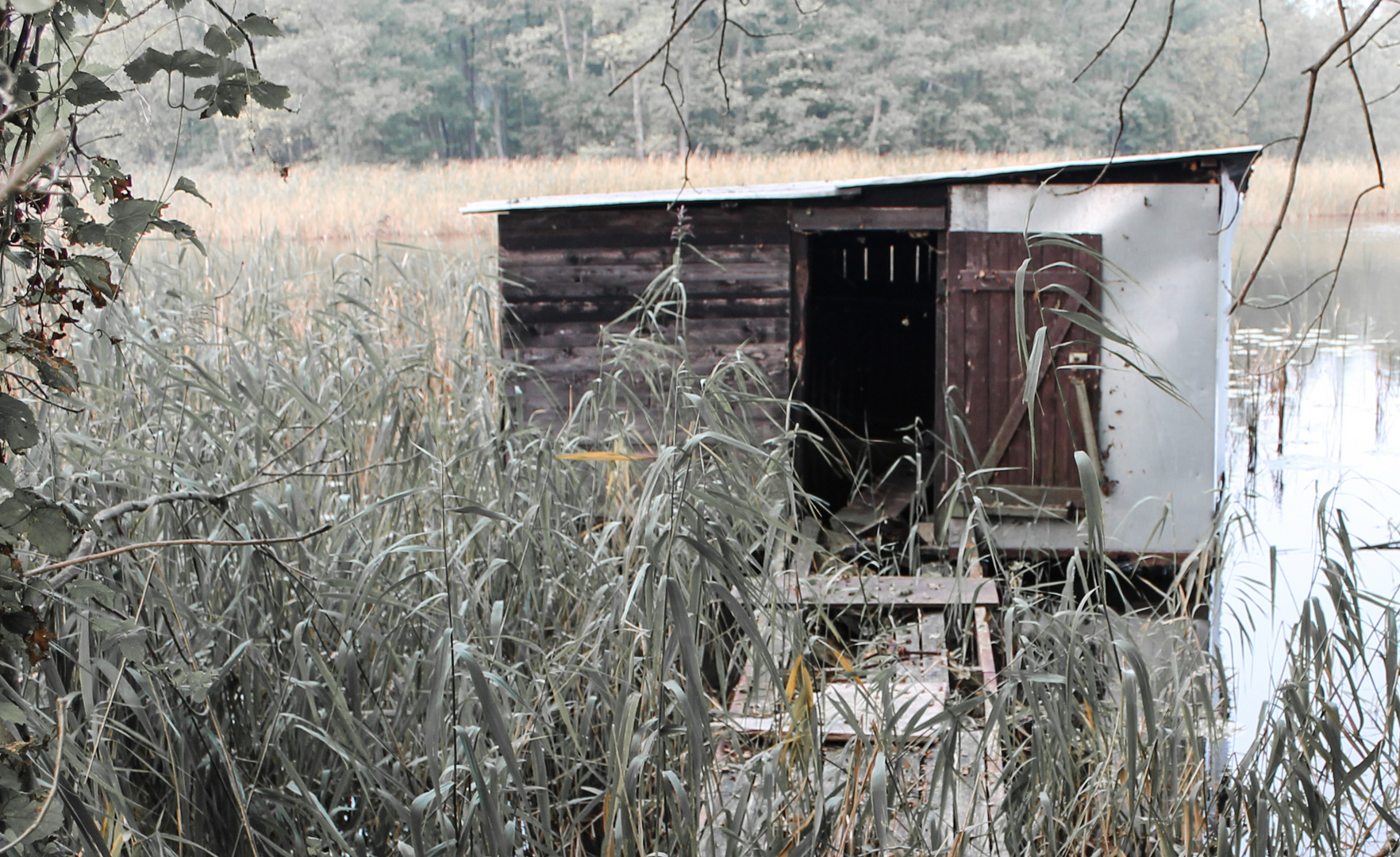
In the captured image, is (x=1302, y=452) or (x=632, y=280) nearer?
(x=632, y=280)

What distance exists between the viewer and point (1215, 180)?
616cm

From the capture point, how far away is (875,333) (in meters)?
10.3

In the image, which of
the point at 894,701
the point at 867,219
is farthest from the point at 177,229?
the point at 867,219

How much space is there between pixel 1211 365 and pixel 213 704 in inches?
212

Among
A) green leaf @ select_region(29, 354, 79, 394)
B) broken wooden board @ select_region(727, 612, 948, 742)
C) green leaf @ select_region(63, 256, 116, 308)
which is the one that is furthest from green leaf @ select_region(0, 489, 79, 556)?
broken wooden board @ select_region(727, 612, 948, 742)

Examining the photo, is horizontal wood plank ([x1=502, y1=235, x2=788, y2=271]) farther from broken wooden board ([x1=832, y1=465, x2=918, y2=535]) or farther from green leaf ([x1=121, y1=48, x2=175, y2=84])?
green leaf ([x1=121, y1=48, x2=175, y2=84])

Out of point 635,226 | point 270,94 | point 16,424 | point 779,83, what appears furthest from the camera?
point 779,83

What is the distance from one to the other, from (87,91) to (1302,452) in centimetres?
1000

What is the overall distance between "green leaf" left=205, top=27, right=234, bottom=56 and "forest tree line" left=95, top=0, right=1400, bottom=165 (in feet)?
98.7

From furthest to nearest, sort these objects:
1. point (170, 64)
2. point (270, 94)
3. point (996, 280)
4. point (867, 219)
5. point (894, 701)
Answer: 1. point (867, 219)
2. point (996, 280)
3. point (894, 701)
4. point (270, 94)
5. point (170, 64)

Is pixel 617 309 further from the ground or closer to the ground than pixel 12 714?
further from the ground

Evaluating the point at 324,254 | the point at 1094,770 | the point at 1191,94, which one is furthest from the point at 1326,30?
the point at 1094,770

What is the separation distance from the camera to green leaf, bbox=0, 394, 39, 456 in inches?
51.8

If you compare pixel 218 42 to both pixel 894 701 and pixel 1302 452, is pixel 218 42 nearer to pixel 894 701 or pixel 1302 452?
pixel 894 701
